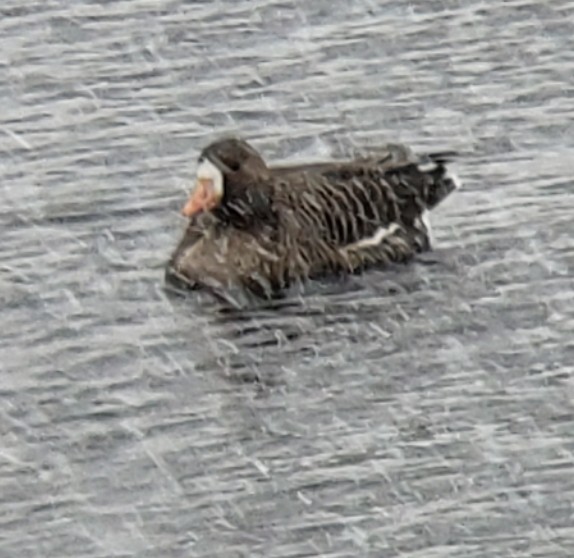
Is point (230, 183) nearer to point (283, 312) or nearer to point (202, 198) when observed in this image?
point (202, 198)

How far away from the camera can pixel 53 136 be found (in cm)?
1355

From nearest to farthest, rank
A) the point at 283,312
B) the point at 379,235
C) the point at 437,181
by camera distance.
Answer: the point at 283,312, the point at 379,235, the point at 437,181

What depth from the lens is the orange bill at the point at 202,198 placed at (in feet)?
39.5

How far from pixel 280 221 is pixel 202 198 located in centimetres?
36

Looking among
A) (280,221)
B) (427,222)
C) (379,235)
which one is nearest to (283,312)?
(280,221)

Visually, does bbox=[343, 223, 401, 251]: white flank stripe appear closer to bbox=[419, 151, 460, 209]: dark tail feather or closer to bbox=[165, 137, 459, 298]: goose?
bbox=[165, 137, 459, 298]: goose

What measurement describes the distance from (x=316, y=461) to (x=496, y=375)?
3.20 ft

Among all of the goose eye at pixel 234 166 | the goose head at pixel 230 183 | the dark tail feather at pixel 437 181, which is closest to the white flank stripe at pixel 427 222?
the dark tail feather at pixel 437 181

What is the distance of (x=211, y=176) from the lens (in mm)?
12023

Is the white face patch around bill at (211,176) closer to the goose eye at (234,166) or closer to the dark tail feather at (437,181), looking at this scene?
the goose eye at (234,166)

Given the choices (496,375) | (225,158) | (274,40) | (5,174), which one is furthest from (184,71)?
(496,375)

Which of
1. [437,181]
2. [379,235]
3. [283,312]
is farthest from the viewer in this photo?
[437,181]

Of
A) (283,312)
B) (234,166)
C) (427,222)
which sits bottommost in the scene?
(283,312)

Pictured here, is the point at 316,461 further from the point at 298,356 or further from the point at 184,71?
the point at 184,71
